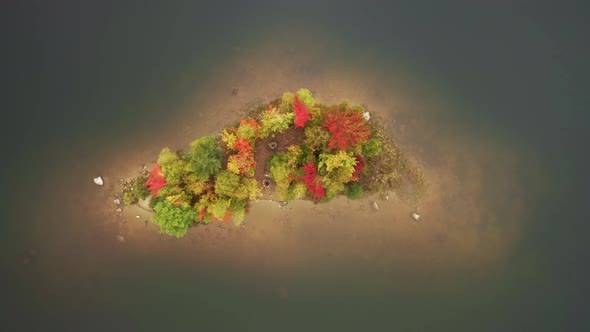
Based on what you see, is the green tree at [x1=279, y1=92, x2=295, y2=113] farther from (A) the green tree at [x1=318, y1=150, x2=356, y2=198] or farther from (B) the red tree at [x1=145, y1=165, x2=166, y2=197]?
(B) the red tree at [x1=145, y1=165, x2=166, y2=197]

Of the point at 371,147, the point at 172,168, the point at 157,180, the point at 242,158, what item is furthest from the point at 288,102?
the point at 157,180

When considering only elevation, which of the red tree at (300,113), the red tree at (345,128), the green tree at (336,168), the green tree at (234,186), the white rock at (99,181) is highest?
the red tree at (300,113)

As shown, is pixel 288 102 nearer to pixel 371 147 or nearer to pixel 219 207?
pixel 371 147

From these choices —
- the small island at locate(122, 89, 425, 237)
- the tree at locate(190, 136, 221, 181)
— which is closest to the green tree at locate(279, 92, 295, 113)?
the small island at locate(122, 89, 425, 237)

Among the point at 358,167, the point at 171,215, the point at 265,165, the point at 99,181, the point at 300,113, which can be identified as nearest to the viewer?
the point at 171,215

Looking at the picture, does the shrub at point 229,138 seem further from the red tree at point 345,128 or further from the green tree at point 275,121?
the red tree at point 345,128

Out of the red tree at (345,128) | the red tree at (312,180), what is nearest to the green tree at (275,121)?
the red tree at (345,128)
